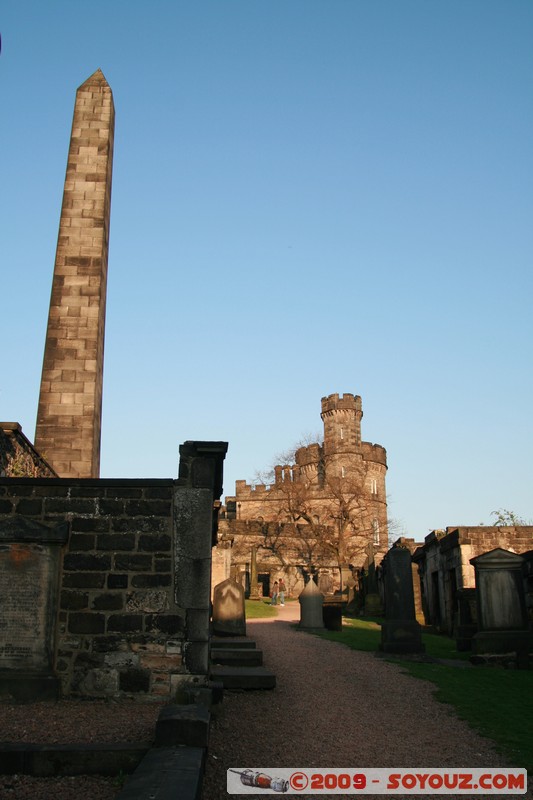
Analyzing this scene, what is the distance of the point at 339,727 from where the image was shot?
7.11 meters

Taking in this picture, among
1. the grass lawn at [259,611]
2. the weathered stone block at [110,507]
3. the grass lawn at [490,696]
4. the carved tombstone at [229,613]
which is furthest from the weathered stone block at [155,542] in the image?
the grass lawn at [259,611]

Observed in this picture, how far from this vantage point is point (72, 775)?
484 cm

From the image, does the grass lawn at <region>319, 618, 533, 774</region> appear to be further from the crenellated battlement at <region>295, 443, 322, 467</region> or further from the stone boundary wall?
the crenellated battlement at <region>295, 443, 322, 467</region>

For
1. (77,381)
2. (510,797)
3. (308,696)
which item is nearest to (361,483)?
(77,381)

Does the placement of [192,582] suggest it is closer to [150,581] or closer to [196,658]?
[150,581]

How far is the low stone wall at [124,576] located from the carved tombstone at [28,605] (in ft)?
0.11

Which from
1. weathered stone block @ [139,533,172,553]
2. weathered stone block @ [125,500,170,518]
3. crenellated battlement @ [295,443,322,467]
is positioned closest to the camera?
weathered stone block @ [139,533,172,553]

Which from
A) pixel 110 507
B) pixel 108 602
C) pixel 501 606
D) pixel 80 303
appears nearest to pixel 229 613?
pixel 501 606

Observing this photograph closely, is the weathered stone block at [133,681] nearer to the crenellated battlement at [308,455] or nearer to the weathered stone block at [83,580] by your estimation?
the weathered stone block at [83,580]

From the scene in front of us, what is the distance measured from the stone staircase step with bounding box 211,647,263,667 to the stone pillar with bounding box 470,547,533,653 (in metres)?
5.68

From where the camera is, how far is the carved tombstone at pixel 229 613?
1317 cm

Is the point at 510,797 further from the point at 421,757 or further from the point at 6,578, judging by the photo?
the point at 6,578

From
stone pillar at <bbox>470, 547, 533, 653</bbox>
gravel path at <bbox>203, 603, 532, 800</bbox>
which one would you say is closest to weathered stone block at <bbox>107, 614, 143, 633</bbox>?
gravel path at <bbox>203, 603, 532, 800</bbox>

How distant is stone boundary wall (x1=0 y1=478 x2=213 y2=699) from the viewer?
23.9 feet
